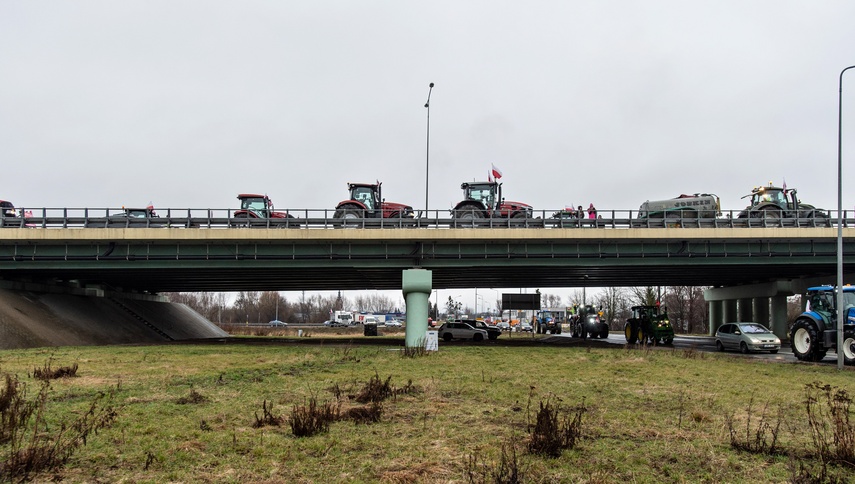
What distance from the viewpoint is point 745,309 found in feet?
169

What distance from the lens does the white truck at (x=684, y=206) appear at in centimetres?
3288

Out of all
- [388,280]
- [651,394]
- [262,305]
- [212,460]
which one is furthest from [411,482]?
[262,305]

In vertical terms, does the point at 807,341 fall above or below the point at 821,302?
below

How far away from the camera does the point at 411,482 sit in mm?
6328

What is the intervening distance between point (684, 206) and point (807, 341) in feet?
43.9

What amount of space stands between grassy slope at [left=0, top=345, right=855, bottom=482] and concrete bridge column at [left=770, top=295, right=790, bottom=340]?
29.1 m

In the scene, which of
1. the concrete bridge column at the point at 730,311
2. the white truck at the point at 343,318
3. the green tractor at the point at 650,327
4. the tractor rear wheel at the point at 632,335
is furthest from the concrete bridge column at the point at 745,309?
the white truck at the point at 343,318

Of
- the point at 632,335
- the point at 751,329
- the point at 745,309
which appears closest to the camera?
the point at 751,329

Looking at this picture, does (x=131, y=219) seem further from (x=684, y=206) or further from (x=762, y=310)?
(x=762, y=310)

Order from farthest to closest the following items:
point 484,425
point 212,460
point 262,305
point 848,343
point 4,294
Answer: point 262,305, point 4,294, point 848,343, point 484,425, point 212,460

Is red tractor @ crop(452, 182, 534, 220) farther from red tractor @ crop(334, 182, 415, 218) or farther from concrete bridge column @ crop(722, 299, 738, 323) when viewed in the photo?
concrete bridge column @ crop(722, 299, 738, 323)

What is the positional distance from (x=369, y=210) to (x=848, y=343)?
21.1 m

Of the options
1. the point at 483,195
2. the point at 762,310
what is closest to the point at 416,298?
the point at 483,195

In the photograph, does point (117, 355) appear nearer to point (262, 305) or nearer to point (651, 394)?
point (651, 394)
